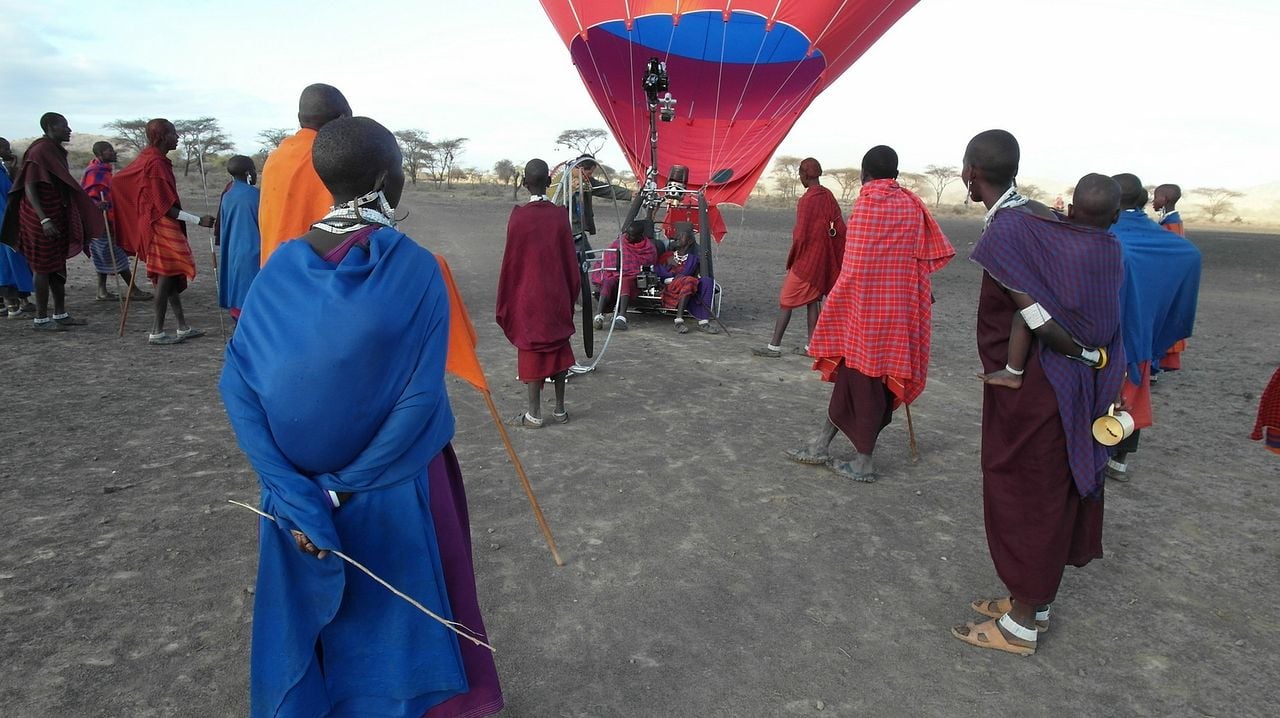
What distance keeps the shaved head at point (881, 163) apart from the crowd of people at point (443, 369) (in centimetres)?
2

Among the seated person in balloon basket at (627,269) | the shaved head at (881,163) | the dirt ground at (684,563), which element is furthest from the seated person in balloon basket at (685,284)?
the shaved head at (881,163)

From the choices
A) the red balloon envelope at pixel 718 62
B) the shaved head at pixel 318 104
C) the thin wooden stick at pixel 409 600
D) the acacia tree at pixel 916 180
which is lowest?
the thin wooden stick at pixel 409 600

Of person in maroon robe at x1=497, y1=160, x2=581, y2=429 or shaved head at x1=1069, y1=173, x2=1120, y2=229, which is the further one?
person in maroon robe at x1=497, y1=160, x2=581, y2=429

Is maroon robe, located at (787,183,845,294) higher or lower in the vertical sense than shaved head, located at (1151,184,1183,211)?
lower

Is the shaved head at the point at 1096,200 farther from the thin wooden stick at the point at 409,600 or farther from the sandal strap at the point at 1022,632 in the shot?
the thin wooden stick at the point at 409,600

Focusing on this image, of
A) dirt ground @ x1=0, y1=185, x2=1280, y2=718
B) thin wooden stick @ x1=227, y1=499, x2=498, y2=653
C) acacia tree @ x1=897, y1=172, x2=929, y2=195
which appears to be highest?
acacia tree @ x1=897, y1=172, x2=929, y2=195

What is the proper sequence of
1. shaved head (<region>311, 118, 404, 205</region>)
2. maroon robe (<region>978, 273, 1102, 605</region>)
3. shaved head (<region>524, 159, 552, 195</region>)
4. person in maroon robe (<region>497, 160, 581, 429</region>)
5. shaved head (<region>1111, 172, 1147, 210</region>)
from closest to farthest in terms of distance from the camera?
shaved head (<region>311, 118, 404, 205</region>)
maroon robe (<region>978, 273, 1102, 605</region>)
shaved head (<region>1111, 172, 1147, 210</region>)
shaved head (<region>524, 159, 552, 195</region>)
person in maroon robe (<region>497, 160, 581, 429</region>)

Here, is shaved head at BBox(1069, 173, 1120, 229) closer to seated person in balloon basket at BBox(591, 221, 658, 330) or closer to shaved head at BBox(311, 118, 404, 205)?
shaved head at BBox(311, 118, 404, 205)

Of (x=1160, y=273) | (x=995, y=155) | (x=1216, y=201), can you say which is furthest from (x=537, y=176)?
(x=1216, y=201)

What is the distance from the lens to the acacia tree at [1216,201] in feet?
140

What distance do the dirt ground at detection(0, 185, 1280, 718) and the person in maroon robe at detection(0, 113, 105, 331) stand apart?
1.17 metres

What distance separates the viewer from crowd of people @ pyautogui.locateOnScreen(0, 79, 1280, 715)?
1691 mm

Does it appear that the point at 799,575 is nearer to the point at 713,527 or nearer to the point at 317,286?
the point at 713,527

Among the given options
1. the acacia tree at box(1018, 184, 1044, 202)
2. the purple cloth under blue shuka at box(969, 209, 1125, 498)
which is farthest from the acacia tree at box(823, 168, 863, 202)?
the purple cloth under blue shuka at box(969, 209, 1125, 498)
